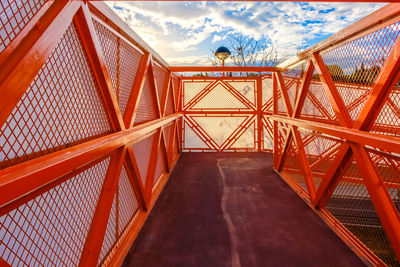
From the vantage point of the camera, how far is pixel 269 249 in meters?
3.17

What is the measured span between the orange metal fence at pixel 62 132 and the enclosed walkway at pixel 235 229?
673 millimetres

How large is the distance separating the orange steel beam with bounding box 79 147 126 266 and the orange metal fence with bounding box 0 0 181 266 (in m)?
0.01

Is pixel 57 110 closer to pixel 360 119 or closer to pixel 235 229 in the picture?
pixel 235 229

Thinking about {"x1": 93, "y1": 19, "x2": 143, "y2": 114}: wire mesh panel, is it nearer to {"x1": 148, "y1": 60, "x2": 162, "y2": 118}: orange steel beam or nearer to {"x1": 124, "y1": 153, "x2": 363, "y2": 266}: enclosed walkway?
{"x1": 148, "y1": 60, "x2": 162, "y2": 118}: orange steel beam

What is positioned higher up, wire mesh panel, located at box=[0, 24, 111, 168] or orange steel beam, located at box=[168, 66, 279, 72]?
orange steel beam, located at box=[168, 66, 279, 72]

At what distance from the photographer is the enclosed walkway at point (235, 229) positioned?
299 cm

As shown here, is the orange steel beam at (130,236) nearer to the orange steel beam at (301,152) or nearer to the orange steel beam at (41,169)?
the orange steel beam at (41,169)

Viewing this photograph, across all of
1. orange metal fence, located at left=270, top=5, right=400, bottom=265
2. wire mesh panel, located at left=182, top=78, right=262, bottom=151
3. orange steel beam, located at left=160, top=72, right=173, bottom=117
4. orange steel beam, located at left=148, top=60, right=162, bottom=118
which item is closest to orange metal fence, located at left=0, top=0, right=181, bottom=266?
orange steel beam, located at left=148, top=60, right=162, bottom=118

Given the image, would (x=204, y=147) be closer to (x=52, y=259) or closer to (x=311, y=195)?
(x=311, y=195)

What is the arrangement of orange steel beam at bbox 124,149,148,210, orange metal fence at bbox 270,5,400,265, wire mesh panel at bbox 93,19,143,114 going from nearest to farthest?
orange metal fence at bbox 270,5,400,265, wire mesh panel at bbox 93,19,143,114, orange steel beam at bbox 124,149,148,210

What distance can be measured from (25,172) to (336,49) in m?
4.25

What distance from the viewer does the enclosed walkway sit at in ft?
9.80

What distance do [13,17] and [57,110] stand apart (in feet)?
2.40

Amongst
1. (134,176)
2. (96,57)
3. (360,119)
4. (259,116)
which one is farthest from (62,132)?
(259,116)
